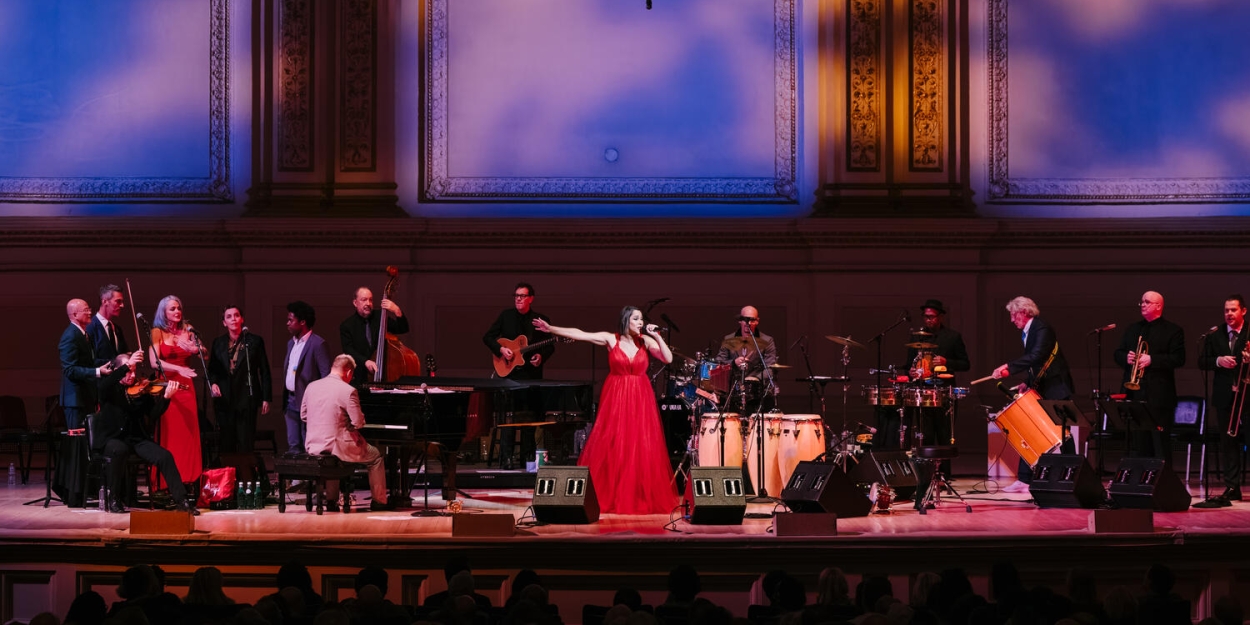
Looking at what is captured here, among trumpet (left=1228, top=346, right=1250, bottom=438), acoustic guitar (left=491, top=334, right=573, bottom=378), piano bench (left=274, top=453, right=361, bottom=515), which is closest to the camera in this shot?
piano bench (left=274, top=453, right=361, bottom=515)

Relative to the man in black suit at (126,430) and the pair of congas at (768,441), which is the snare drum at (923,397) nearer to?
the pair of congas at (768,441)

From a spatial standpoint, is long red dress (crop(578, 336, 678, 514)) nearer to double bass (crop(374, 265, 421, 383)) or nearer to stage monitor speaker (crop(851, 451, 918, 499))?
stage monitor speaker (crop(851, 451, 918, 499))

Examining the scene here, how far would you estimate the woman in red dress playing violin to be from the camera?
934cm

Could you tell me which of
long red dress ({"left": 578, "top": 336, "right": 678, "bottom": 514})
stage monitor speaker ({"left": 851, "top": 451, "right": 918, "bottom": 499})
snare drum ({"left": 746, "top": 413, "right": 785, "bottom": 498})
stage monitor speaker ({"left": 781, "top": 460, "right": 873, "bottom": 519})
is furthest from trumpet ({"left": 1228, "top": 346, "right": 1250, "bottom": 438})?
long red dress ({"left": 578, "top": 336, "right": 678, "bottom": 514})

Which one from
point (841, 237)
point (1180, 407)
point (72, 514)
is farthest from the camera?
point (841, 237)

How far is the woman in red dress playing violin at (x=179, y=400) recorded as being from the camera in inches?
368

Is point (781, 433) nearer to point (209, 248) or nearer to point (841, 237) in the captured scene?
point (841, 237)

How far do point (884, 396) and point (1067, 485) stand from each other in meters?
1.50

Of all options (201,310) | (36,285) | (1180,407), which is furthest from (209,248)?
(1180,407)

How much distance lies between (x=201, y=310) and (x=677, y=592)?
307 inches

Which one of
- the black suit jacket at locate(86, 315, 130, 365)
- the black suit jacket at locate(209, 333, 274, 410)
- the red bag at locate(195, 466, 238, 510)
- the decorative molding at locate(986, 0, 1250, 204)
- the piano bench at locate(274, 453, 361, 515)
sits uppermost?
the decorative molding at locate(986, 0, 1250, 204)

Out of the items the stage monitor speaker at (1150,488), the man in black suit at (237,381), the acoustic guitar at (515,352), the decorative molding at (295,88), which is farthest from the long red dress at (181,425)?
the stage monitor speaker at (1150,488)

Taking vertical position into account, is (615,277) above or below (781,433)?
above

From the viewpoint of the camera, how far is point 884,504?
9.27 meters
